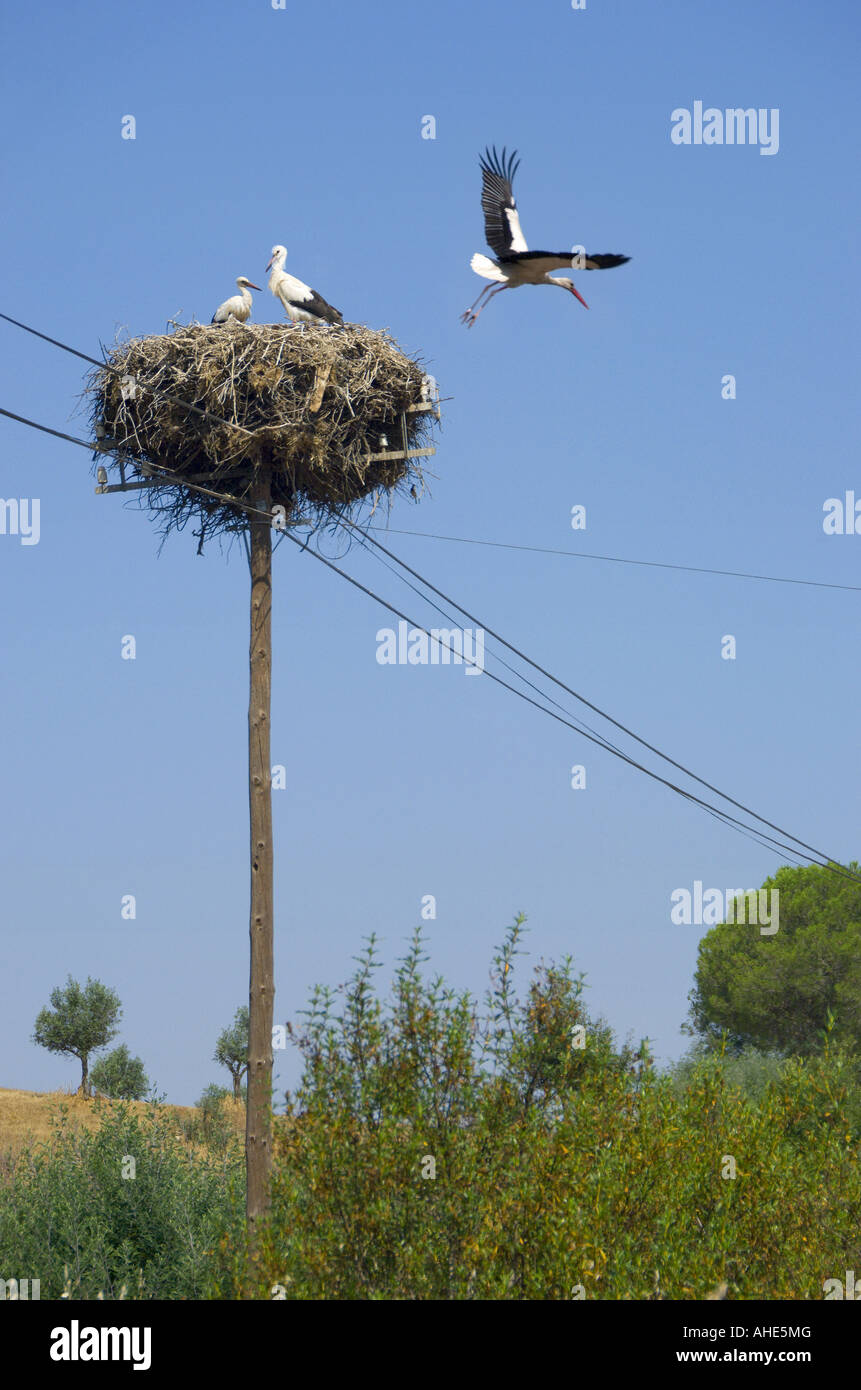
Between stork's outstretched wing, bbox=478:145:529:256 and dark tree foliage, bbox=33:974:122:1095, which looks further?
dark tree foliage, bbox=33:974:122:1095

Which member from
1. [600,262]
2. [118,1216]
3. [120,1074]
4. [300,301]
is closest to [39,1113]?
[120,1074]

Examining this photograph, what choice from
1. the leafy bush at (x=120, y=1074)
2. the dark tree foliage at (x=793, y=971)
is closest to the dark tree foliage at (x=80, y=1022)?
the leafy bush at (x=120, y=1074)

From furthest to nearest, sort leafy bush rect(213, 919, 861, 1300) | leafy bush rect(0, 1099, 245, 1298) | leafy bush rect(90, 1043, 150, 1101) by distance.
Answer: leafy bush rect(90, 1043, 150, 1101) < leafy bush rect(0, 1099, 245, 1298) < leafy bush rect(213, 919, 861, 1300)

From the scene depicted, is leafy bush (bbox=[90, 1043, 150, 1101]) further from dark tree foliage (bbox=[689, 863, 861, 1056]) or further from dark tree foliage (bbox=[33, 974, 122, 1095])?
dark tree foliage (bbox=[689, 863, 861, 1056])

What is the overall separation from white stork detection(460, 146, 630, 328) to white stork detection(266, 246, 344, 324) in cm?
267

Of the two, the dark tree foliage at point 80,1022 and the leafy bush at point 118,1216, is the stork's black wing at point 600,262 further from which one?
the dark tree foliage at point 80,1022

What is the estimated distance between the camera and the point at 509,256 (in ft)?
41.9

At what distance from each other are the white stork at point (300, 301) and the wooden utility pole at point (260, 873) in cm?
294

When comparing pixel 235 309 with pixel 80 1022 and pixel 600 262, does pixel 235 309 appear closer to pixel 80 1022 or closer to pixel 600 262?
pixel 600 262

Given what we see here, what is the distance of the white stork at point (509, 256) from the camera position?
12445 millimetres

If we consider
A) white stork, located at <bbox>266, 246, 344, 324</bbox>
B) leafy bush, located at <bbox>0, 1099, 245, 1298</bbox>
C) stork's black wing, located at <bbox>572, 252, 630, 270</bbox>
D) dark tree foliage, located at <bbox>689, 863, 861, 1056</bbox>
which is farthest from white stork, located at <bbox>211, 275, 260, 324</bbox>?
dark tree foliage, located at <bbox>689, 863, 861, 1056</bbox>

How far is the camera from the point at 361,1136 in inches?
324

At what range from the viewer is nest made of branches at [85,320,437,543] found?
14.1 metres
